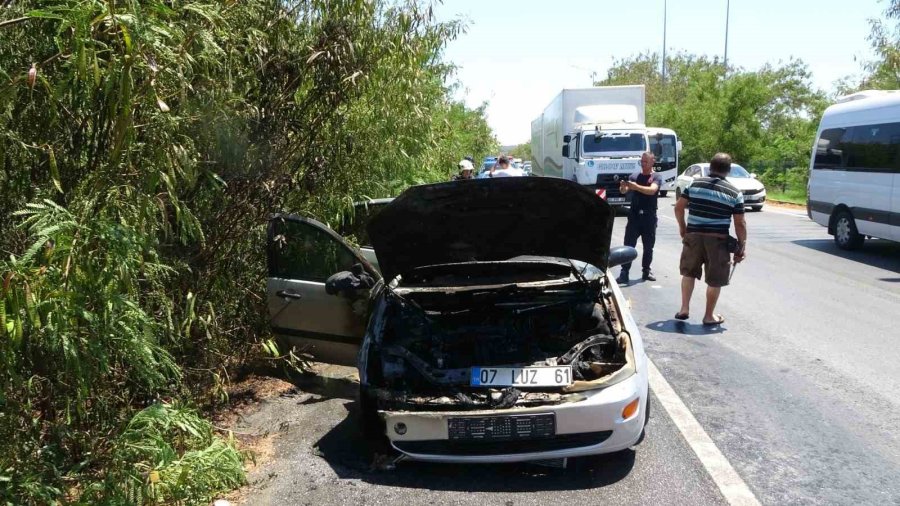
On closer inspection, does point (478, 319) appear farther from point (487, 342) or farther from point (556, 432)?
point (556, 432)

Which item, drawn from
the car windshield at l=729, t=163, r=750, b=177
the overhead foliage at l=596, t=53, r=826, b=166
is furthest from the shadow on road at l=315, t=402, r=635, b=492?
the overhead foliage at l=596, t=53, r=826, b=166

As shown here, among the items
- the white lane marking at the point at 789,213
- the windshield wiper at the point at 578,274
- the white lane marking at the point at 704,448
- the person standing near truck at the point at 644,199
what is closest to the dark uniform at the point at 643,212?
the person standing near truck at the point at 644,199

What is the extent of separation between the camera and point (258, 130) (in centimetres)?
576

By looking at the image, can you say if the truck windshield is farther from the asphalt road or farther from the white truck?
the asphalt road

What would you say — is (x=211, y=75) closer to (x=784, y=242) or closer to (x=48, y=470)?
(x=48, y=470)

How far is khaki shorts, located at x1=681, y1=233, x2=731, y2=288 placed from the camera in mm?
8031

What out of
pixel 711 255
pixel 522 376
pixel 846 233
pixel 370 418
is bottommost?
pixel 370 418

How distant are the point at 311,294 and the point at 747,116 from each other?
40.6 m

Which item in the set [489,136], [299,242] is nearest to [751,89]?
[489,136]

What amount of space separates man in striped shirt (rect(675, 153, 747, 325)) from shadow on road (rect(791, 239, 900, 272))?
4862 mm

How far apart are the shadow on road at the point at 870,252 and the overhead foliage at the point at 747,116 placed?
23556 millimetres

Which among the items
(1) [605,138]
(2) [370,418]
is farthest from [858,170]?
(2) [370,418]

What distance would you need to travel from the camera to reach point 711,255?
26.5ft

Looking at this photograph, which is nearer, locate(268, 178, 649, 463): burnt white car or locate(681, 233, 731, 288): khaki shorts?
locate(268, 178, 649, 463): burnt white car
